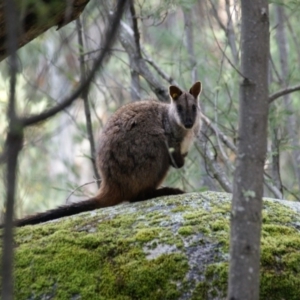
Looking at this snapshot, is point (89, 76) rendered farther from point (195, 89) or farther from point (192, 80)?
point (192, 80)

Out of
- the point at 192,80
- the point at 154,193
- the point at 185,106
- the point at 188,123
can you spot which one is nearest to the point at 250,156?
the point at 154,193

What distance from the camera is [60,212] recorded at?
17.7 feet

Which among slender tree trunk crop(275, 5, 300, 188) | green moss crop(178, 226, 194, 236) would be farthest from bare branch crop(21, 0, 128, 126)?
slender tree trunk crop(275, 5, 300, 188)

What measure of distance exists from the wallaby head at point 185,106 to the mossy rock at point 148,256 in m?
1.49

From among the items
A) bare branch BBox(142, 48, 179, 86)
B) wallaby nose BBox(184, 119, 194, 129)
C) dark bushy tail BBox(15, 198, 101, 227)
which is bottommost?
dark bushy tail BBox(15, 198, 101, 227)

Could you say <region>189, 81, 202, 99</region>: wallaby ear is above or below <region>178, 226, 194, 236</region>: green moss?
above

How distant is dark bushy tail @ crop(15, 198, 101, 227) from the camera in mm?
A: 5301

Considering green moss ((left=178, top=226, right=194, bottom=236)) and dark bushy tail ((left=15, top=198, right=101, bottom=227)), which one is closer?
green moss ((left=178, top=226, right=194, bottom=236))

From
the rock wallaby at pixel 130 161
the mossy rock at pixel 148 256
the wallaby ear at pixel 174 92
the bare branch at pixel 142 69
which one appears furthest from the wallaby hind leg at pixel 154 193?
the bare branch at pixel 142 69

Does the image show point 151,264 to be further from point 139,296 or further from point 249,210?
point 249,210

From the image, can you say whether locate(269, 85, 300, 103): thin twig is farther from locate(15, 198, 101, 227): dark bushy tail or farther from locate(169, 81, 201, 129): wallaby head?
locate(169, 81, 201, 129): wallaby head

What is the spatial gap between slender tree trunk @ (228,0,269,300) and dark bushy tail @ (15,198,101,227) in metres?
2.49

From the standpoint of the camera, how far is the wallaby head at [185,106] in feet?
20.4

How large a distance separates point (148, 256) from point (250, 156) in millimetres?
1412
